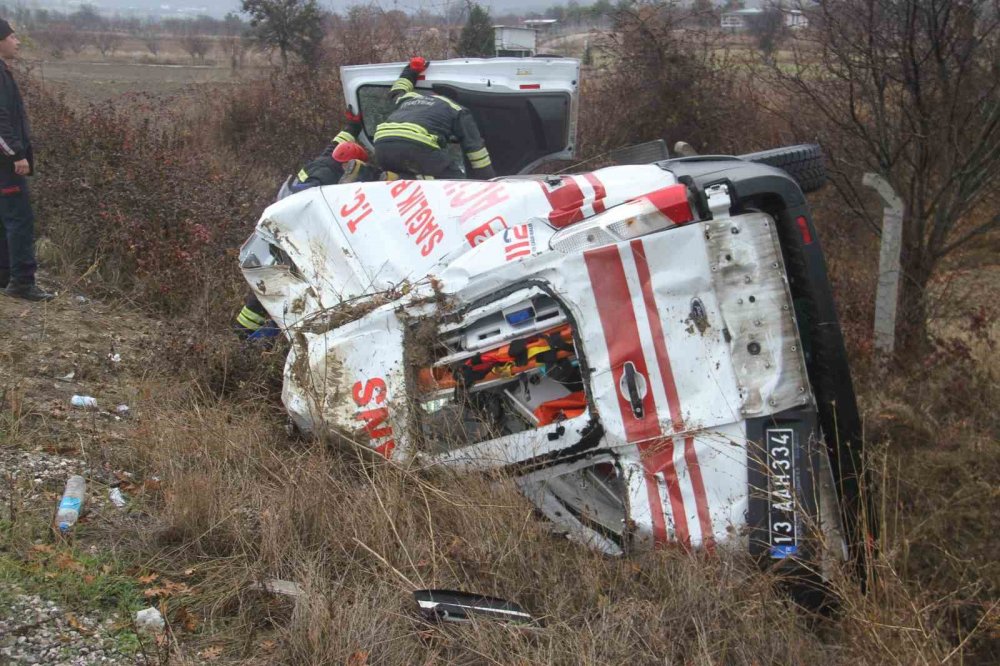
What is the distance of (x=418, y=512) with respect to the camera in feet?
10.8

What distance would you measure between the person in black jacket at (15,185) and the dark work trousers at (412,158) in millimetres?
2209

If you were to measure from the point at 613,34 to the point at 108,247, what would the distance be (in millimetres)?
6119

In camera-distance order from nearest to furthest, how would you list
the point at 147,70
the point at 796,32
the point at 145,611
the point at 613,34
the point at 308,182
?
the point at 145,611, the point at 308,182, the point at 796,32, the point at 613,34, the point at 147,70

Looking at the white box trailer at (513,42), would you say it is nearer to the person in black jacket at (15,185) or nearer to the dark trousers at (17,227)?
the person in black jacket at (15,185)

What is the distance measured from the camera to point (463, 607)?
2.80 metres

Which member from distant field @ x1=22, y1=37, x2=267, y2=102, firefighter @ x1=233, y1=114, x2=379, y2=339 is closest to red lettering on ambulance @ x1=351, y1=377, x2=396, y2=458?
firefighter @ x1=233, y1=114, x2=379, y2=339

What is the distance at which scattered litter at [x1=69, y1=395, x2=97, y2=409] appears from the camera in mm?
4215

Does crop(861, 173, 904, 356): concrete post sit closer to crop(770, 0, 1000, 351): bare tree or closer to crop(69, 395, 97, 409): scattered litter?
crop(770, 0, 1000, 351): bare tree

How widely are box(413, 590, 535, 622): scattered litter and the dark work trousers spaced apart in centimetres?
328

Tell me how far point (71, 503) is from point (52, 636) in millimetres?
745

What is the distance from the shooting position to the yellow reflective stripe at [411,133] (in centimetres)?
550

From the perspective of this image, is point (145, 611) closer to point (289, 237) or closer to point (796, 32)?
point (289, 237)

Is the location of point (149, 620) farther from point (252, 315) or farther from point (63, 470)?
point (252, 315)

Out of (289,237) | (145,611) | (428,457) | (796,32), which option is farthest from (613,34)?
(145,611)
